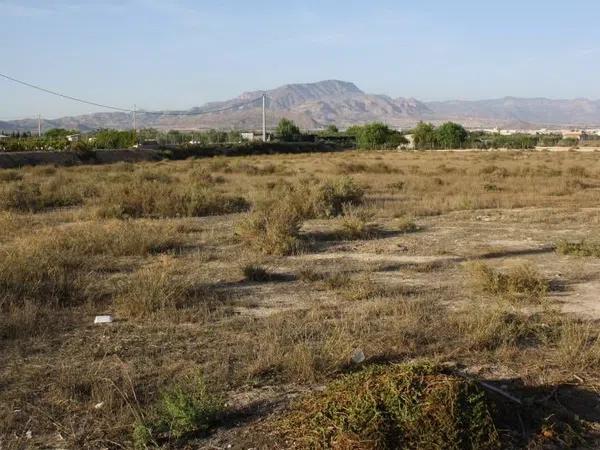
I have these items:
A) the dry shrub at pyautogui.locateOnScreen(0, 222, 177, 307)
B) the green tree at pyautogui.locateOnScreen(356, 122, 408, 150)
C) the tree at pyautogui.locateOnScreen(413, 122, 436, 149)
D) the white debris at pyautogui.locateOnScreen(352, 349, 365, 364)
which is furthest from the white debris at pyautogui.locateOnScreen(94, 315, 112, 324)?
the tree at pyautogui.locateOnScreen(413, 122, 436, 149)

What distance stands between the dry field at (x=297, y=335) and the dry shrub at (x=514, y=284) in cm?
3

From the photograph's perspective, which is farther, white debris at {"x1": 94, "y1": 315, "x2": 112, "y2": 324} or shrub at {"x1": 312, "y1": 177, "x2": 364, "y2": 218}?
shrub at {"x1": 312, "y1": 177, "x2": 364, "y2": 218}

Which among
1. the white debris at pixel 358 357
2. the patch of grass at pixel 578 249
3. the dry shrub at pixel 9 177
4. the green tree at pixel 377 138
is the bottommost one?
the patch of grass at pixel 578 249

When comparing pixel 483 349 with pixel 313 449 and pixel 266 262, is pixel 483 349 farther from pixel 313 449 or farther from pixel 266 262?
pixel 266 262

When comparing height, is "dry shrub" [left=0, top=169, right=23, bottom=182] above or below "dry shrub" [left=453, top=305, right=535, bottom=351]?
above

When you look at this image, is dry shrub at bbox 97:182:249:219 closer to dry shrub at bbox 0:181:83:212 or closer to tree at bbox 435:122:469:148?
dry shrub at bbox 0:181:83:212

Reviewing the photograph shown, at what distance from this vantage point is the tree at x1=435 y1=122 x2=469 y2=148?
358ft

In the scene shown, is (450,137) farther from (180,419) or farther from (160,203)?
(180,419)

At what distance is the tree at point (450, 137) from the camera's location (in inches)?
4294

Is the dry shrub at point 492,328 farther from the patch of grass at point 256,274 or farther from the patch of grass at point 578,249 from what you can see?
the patch of grass at point 578,249

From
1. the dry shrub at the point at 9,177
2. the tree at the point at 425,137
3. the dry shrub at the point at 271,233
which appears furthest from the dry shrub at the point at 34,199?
the tree at the point at 425,137

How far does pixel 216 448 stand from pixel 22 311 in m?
4.12

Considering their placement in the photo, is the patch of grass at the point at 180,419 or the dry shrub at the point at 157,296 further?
the dry shrub at the point at 157,296

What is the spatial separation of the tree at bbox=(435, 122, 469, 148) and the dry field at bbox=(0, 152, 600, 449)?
94644 mm
